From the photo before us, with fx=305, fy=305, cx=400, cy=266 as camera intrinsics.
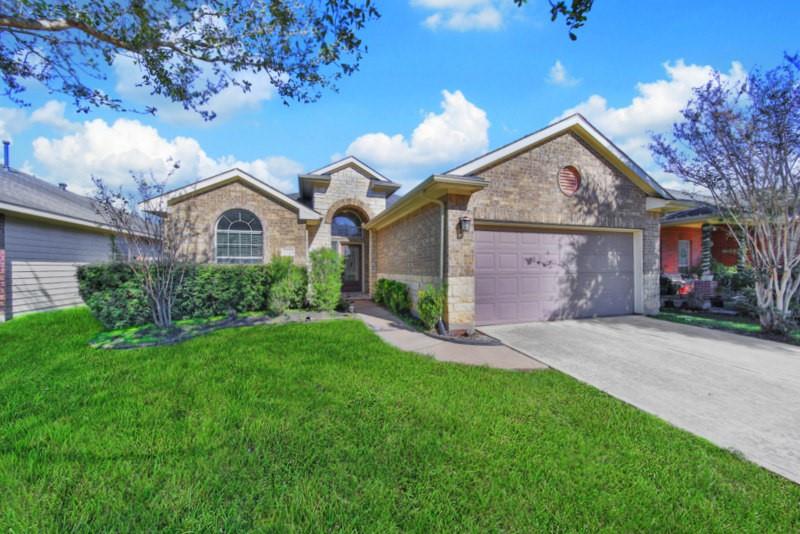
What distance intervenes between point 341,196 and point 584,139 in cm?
994

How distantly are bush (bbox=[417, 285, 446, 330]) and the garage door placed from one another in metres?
1.08

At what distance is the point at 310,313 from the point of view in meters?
8.58

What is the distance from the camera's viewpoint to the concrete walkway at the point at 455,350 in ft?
Result: 15.8

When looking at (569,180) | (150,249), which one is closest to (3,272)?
(150,249)

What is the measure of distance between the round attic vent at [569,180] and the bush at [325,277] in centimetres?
632

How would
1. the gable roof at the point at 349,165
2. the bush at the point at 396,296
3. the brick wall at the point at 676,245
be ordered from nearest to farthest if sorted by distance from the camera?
the bush at the point at 396,296 → the brick wall at the point at 676,245 → the gable roof at the point at 349,165

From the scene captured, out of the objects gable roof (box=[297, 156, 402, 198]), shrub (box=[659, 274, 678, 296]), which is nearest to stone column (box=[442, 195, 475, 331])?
gable roof (box=[297, 156, 402, 198])

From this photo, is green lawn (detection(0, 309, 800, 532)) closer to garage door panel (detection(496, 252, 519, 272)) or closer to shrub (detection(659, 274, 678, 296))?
garage door panel (detection(496, 252, 519, 272))

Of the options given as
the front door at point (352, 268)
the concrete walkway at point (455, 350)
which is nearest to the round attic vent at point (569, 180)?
the concrete walkway at point (455, 350)

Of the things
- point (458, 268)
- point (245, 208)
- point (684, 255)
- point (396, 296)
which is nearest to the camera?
point (458, 268)

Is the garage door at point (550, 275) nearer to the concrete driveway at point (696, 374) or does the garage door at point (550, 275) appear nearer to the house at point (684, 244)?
the concrete driveway at point (696, 374)

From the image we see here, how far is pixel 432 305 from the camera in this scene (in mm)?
A: 6691

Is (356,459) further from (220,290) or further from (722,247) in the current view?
(722,247)

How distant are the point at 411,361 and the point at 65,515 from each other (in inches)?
144
